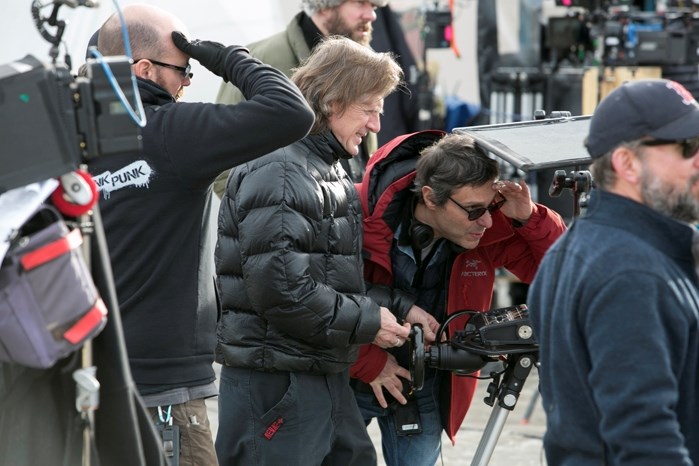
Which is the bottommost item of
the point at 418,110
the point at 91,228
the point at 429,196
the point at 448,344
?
the point at 418,110

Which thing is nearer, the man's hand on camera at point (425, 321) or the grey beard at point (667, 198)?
the grey beard at point (667, 198)

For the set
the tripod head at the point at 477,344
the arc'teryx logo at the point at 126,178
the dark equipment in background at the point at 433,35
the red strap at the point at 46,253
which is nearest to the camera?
the red strap at the point at 46,253

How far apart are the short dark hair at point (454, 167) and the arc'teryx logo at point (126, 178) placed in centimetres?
93

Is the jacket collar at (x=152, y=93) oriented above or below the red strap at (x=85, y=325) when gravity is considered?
above

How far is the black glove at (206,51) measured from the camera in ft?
10.0

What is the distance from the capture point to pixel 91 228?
7.50 feet

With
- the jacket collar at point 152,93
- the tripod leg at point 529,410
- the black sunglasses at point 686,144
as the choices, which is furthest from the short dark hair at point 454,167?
the tripod leg at point 529,410

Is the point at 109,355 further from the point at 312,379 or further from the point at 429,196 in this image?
the point at 429,196

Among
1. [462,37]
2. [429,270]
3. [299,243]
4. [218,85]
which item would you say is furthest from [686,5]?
[299,243]

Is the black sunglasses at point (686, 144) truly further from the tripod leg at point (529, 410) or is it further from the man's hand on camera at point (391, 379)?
the tripod leg at point (529, 410)

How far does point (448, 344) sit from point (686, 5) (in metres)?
6.53

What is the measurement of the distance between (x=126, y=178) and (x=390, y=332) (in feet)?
2.88

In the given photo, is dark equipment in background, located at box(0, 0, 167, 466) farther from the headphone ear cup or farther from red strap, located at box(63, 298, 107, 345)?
the headphone ear cup

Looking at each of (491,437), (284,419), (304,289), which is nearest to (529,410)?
(491,437)
